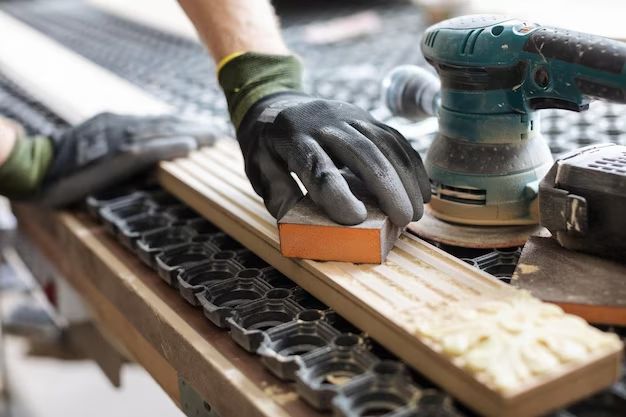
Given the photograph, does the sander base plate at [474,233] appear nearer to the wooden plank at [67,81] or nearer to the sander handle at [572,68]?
the sander handle at [572,68]

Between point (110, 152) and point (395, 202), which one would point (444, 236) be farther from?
point (110, 152)

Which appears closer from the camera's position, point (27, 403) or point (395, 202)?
point (395, 202)

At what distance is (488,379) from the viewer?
2.50ft

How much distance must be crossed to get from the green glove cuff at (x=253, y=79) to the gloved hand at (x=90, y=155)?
24cm

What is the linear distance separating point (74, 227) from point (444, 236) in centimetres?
77

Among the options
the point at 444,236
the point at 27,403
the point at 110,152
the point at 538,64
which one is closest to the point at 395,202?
the point at 444,236

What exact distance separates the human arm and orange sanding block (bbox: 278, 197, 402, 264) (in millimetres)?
17

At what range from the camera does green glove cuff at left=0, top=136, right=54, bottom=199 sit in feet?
5.07

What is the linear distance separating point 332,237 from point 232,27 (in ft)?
1.95

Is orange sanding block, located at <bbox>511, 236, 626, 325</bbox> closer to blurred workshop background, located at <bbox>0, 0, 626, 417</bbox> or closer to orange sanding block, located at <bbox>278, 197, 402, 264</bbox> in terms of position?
orange sanding block, located at <bbox>278, 197, 402, 264</bbox>

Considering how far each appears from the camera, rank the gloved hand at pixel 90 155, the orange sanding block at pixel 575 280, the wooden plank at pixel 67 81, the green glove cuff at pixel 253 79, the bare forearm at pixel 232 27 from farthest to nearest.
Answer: the wooden plank at pixel 67 81 → the gloved hand at pixel 90 155 → the bare forearm at pixel 232 27 → the green glove cuff at pixel 253 79 → the orange sanding block at pixel 575 280

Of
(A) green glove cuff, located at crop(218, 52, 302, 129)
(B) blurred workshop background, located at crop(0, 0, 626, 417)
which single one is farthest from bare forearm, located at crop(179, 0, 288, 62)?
(B) blurred workshop background, located at crop(0, 0, 626, 417)

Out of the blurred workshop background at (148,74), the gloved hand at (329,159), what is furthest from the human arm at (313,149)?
the blurred workshop background at (148,74)

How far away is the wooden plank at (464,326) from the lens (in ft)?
2.51
